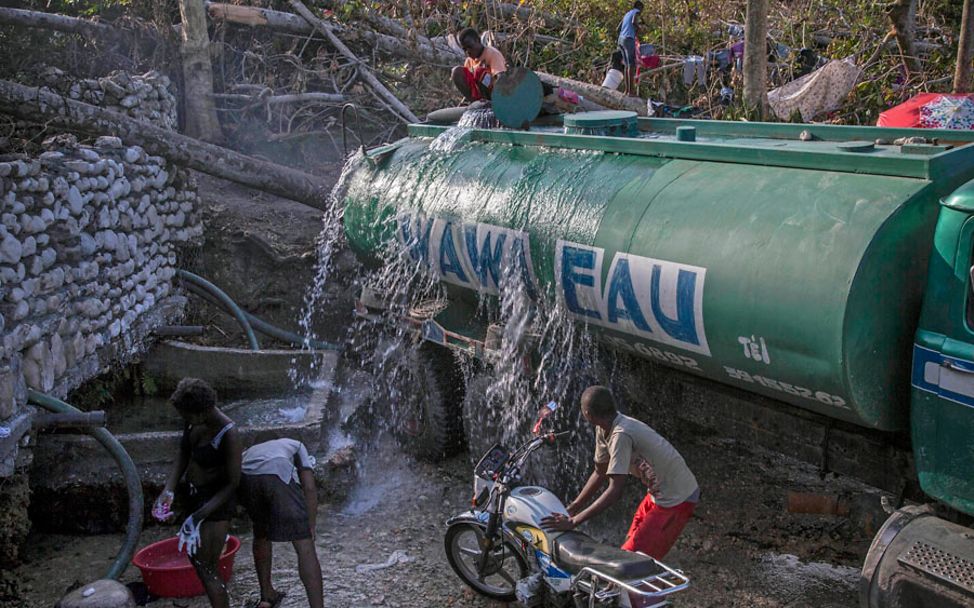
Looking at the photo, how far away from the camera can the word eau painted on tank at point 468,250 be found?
606cm

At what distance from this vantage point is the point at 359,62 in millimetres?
13211

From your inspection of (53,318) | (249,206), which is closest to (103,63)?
(249,206)

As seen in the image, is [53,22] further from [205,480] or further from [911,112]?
[911,112]

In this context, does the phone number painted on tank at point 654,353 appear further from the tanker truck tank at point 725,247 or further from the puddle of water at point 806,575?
the puddle of water at point 806,575

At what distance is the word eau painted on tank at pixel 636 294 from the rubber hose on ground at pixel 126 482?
283cm

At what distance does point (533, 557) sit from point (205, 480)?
5.68ft

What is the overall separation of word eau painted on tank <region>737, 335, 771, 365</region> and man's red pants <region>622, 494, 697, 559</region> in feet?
2.66

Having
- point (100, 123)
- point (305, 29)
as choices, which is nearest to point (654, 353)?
point (100, 123)

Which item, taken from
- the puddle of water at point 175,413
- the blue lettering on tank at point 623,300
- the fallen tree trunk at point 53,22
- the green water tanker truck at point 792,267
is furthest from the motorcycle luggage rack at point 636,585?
the fallen tree trunk at point 53,22

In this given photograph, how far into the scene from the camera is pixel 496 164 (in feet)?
22.0

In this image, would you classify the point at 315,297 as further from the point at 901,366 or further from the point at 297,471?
the point at 901,366

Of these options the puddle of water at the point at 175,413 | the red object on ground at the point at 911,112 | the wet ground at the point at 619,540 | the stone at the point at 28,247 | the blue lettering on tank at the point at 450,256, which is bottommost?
the wet ground at the point at 619,540

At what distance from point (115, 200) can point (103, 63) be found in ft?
19.4

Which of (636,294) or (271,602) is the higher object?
(636,294)
